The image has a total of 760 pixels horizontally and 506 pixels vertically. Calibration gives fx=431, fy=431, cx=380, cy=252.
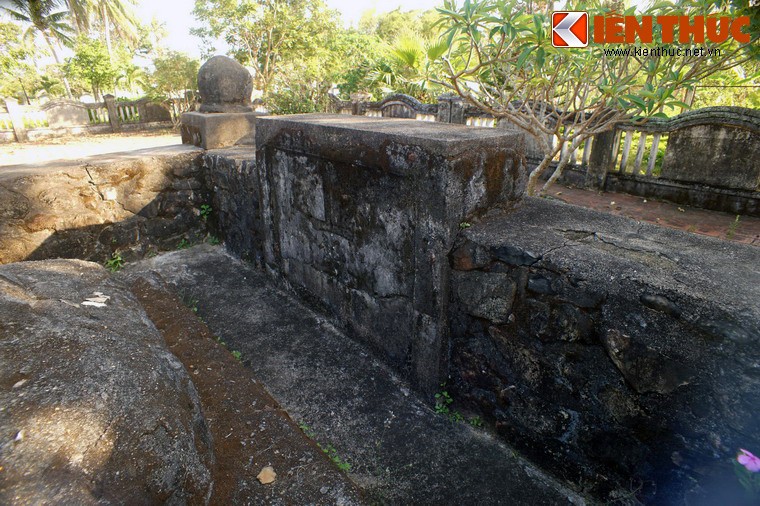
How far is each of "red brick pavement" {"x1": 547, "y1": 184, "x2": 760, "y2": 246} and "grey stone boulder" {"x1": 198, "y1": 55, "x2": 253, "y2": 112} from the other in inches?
170

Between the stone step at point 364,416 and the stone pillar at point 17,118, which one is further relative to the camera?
the stone pillar at point 17,118

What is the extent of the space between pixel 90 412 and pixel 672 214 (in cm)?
597

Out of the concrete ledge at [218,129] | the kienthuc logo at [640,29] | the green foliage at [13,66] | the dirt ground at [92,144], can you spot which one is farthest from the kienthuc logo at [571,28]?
the green foliage at [13,66]

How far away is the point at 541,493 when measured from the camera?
173 centimetres

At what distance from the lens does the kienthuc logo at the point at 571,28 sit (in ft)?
10.2

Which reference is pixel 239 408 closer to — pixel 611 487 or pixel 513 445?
pixel 513 445

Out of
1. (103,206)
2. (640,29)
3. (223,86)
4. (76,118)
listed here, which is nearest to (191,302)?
(103,206)

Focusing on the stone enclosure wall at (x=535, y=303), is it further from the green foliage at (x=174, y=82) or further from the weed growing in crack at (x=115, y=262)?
the green foliage at (x=174, y=82)

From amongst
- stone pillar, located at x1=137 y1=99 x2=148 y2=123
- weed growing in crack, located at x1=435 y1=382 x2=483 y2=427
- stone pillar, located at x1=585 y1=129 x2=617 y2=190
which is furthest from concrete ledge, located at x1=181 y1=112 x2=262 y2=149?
stone pillar, located at x1=137 y1=99 x2=148 y2=123

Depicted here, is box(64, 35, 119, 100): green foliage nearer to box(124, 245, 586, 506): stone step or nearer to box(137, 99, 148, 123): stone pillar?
box(137, 99, 148, 123): stone pillar

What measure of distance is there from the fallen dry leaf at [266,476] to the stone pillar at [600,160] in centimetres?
623

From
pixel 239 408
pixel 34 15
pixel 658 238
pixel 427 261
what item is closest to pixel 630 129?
pixel 658 238

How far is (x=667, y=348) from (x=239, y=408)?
59.8 inches

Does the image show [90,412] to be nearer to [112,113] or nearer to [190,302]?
[190,302]
